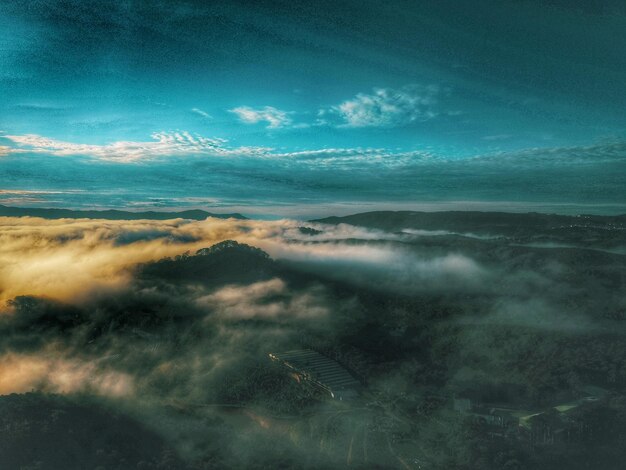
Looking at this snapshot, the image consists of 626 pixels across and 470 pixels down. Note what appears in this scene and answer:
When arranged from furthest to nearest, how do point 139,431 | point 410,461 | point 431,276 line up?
point 431,276
point 139,431
point 410,461

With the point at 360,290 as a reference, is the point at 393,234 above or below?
above

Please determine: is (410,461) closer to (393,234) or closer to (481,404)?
(481,404)

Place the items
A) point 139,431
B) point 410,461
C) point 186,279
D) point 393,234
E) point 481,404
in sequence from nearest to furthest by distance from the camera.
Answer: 1. point 410,461
2. point 139,431
3. point 481,404
4. point 186,279
5. point 393,234

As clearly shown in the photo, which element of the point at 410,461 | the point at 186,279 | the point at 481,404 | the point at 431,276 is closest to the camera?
the point at 410,461

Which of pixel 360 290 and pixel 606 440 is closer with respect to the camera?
pixel 606 440

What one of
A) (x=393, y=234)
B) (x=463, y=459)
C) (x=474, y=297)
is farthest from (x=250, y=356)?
(x=393, y=234)

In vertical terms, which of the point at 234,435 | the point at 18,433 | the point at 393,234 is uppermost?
the point at 393,234

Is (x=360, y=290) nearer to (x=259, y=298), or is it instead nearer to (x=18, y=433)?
(x=259, y=298)

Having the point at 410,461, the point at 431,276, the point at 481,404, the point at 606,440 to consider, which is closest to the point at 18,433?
the point at 410,461

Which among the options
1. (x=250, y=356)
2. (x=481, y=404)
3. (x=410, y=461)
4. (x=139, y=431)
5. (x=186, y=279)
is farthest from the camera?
(x=186, y=279)
